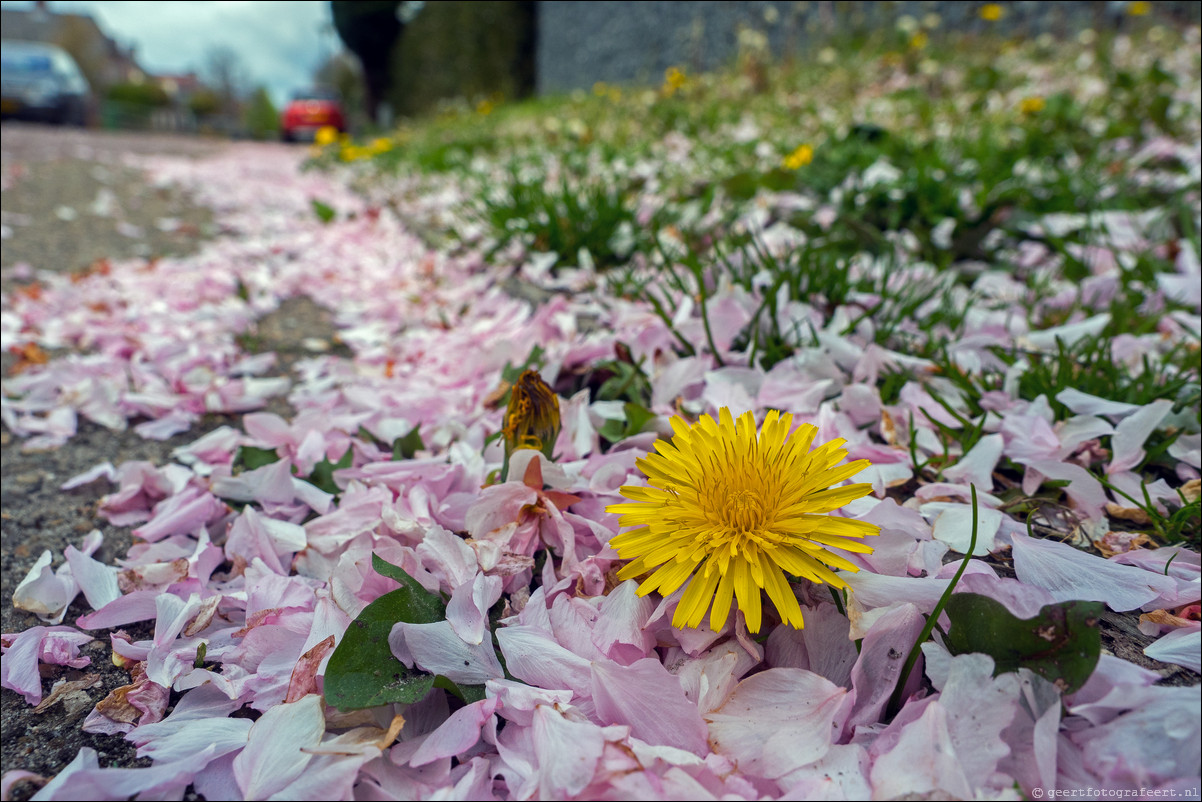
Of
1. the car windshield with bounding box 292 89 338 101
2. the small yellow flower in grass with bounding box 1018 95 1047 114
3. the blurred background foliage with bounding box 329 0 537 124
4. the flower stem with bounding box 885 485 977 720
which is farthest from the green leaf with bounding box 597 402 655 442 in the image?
the car windshield with bounding box 292 89 338 101

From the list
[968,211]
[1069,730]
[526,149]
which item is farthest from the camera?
[526,149]

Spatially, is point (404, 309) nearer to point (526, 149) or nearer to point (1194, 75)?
point (526, 149)

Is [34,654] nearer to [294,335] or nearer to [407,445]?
[407,445]

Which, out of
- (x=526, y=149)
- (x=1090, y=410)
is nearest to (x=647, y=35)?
(x=526, y=149)

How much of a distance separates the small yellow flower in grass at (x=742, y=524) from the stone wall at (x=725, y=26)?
3361 millimetres

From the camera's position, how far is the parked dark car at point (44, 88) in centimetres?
734

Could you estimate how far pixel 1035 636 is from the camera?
2.30 feet

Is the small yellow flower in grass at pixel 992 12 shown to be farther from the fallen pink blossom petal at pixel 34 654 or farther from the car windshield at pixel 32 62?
the car windshield at pixel 32 62

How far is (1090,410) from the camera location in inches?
47.0

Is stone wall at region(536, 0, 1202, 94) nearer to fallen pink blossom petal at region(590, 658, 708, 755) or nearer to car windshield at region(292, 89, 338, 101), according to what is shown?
fallen pink blossom petal at region(590, 658, 708, 755)

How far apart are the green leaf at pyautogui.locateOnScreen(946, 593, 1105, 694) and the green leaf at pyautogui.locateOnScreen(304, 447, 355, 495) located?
100cm

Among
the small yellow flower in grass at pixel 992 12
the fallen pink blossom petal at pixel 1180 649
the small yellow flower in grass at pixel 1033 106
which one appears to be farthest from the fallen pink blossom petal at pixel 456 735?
the small yellow flower in grass at pixel 992 12

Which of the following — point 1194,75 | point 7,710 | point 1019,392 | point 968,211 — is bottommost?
point 7,710

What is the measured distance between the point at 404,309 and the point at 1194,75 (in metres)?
4.07
